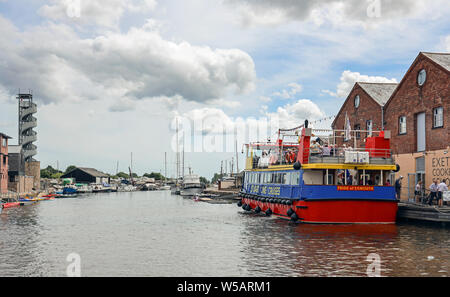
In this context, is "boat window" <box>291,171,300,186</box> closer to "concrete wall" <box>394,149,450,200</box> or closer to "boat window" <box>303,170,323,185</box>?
"boat window" <box>303,170,323,185</box>

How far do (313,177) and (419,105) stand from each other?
12.5 m

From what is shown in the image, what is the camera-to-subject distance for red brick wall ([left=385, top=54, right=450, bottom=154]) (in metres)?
32.1

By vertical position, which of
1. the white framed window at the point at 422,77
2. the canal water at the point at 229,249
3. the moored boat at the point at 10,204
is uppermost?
the white framed window at the point at 422,77

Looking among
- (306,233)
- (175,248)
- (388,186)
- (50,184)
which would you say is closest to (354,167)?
(388,186)

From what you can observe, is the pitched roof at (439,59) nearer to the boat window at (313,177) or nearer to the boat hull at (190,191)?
the boat window at (313,177)

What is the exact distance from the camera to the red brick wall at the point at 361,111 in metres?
41.3

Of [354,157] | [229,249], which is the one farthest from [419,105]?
[229,249]

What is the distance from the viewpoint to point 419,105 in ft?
115

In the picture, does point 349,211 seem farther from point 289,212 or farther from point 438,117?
point 438,117

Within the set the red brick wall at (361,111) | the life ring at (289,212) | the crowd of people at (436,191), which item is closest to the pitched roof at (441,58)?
the red brick wall at (361,111)

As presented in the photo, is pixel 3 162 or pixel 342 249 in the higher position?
pixel 3 162

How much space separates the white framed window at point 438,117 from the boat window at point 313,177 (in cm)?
1068

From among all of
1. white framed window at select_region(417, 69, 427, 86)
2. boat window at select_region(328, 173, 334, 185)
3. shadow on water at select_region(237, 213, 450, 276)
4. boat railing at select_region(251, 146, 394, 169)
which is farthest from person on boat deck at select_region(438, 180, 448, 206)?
white framed window at select_region(417, 69, 427, 86)
